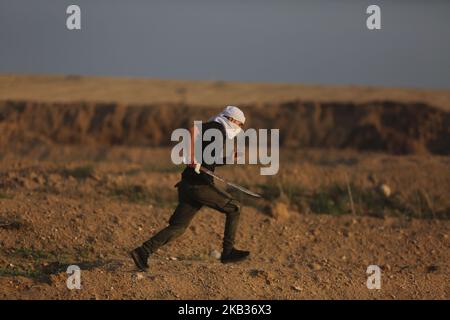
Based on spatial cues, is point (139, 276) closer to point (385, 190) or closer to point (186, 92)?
point (385, 190)

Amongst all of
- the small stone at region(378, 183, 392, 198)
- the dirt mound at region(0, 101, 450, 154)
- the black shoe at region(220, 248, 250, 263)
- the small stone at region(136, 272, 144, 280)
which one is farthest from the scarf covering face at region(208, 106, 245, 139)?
the dirt mound at region(0, 101, 450, 154)

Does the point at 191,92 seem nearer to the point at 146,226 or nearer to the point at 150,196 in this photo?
the point at 150,196

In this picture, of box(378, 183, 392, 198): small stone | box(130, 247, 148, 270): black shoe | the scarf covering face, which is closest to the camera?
the scarf covering face

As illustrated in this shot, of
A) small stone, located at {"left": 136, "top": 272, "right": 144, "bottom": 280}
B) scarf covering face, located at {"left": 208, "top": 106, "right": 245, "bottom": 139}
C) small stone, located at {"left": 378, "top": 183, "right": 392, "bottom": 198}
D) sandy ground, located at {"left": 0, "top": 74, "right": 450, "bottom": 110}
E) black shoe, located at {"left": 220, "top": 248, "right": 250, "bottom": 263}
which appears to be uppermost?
sandy ground, located at {"left": 0, "top": 74, "right": 450, "bottom": 110}

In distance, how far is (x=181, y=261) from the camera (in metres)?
10.1

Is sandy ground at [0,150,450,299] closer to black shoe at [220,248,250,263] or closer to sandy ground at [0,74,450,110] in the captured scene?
black shoe at [220,248,250,263]

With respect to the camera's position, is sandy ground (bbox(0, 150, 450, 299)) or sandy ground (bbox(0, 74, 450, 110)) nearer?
sandy ground (bbox(0, 150, 450, 299))

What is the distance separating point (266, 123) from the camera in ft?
73.6

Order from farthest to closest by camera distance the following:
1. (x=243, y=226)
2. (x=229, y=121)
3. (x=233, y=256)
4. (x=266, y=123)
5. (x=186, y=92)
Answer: (x=186, y=92) < (x=266, y=123) < (x=243, y=226) < (x=233, y=256) < (x=229, y=121)

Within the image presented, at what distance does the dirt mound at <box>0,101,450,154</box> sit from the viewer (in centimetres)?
2092

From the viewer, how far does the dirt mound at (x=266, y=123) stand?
20.9 metres

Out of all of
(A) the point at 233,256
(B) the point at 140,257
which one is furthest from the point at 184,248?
(B) the point at 140,257

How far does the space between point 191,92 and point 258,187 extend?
51.7 feet

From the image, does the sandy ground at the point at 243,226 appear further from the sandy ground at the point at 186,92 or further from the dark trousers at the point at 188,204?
the sandy ground at the point at 186,92
